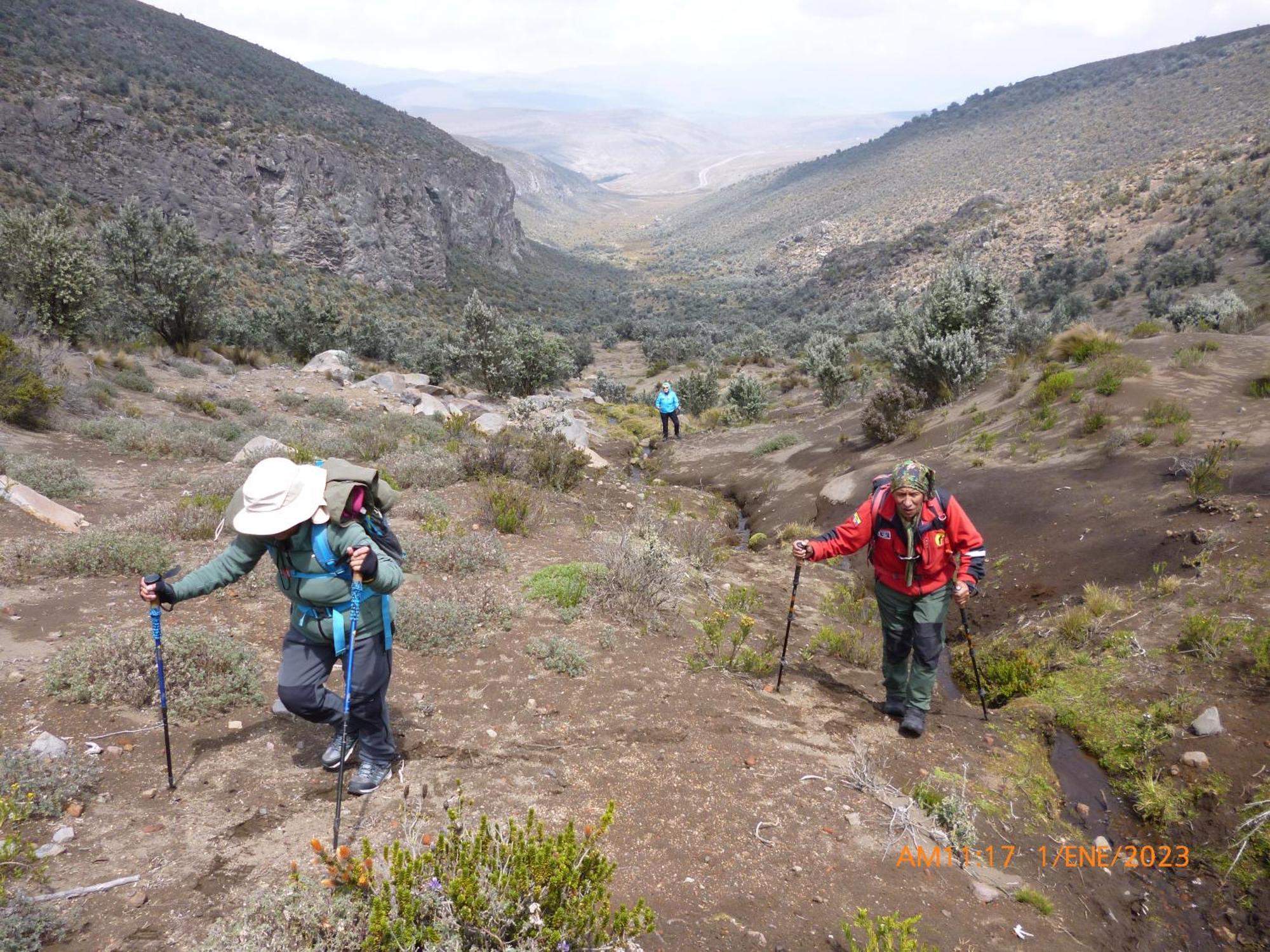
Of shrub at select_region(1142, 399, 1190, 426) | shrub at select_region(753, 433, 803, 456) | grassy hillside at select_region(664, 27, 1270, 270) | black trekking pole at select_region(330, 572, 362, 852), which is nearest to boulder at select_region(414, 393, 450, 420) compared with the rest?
shrub at select_region(753, 433, 803, 456)

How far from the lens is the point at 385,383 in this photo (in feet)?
68.6

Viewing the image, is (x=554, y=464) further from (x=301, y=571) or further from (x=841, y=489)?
(x=301, y=571)

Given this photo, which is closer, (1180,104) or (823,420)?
(823,420)

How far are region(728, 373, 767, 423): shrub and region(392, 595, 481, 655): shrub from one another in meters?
17.0

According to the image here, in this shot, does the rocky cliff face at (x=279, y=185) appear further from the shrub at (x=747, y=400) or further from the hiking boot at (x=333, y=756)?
the hiking boot at (x=333, y=756)

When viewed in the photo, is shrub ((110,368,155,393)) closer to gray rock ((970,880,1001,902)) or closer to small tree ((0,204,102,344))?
small tree ((0,204,102,344))

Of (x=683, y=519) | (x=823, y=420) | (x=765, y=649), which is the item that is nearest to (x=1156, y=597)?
(x=765, y=649)

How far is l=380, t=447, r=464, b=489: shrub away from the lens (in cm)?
988

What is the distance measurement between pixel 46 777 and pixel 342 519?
6.75 feet

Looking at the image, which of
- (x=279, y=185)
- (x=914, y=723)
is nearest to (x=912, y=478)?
(x=914, y=723)

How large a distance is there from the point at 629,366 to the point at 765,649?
37.1 metres

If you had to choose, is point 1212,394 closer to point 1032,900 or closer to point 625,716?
point 1032,900

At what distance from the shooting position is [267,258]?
141 feet

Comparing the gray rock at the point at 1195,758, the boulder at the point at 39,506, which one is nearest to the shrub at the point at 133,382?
the boulder at the point at 39,506
